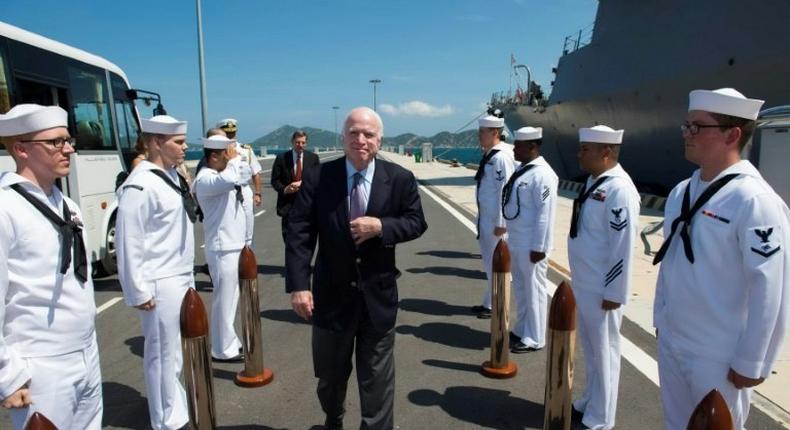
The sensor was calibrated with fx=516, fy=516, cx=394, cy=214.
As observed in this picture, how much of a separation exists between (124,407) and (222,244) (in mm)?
1482

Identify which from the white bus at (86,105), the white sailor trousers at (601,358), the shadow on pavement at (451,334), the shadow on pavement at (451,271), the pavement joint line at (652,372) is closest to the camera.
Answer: the white sailor trousers at (601,358)

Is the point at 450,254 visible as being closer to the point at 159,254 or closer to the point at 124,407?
the point at 124,407

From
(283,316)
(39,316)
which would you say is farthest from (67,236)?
(283,316)

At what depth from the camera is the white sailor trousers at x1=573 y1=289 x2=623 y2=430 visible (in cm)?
334

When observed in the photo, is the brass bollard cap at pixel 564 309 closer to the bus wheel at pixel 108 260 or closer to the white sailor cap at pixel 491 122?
the white sailor cap at pixel 491 122

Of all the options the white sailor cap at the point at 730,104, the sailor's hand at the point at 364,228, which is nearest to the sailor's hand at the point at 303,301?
the sailor's hand at the point at 364,228

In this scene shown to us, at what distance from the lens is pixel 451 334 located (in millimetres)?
5355

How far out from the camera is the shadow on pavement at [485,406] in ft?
11.8

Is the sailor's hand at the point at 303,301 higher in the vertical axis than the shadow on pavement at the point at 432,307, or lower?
higher

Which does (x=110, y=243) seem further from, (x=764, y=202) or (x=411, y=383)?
(x=764, y=202)

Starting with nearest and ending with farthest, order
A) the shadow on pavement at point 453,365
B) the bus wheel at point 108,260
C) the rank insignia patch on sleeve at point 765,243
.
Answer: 1. the rank insignia patch on sleeve at point 765,243
2. the shadow on pavement at point 453,365
3. the bus wheel at point 108,260

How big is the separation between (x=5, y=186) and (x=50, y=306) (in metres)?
0.54

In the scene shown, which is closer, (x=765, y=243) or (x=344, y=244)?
(x=765, y=243)

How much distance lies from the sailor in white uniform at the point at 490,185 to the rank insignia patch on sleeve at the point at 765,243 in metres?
3.71
